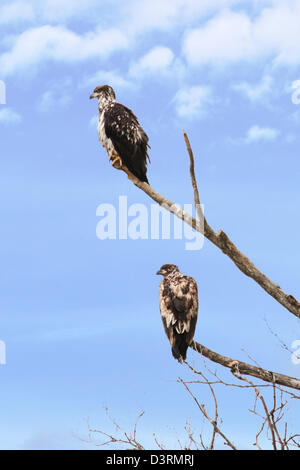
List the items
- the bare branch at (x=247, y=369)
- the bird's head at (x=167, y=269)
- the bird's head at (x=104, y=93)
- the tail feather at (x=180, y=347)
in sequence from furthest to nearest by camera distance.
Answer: the bird's head at (x=104, y=93) → the bird's head at (x=167, y=269) → the tail feather at (x=180, y=347) → the bare branch at (x=247, y=369)

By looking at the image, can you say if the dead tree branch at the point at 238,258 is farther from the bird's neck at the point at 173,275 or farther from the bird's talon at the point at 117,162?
the bird's talon at the point at 117,162

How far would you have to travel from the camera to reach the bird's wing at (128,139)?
1098 cm

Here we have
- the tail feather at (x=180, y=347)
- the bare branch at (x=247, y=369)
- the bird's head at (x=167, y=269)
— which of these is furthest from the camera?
the bird's head at (x=167, y=269)

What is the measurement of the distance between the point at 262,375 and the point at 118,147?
4935 millimetres

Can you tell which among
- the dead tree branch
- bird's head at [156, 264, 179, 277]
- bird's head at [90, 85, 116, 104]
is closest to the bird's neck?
Answer: bird's head at [156, 264, 179, 277]

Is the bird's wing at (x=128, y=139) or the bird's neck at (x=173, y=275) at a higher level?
the bird's wing at (x=128, y=139)

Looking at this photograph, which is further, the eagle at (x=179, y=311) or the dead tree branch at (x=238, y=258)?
the eagle at (x=179, y=311)

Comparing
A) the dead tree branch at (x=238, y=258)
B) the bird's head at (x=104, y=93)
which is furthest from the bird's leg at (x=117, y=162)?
the dead tree branch at (x=238, y=258)

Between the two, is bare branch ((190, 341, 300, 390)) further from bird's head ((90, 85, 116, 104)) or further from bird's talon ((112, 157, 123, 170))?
bird's head ((90, 85, 116, 104))

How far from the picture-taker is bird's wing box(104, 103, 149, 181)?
11.0 m

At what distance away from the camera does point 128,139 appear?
1110 centimetres
